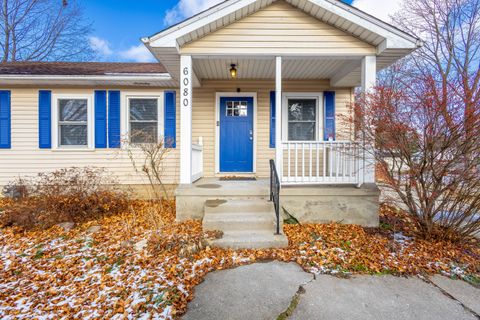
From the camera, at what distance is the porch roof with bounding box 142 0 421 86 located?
4145 mm

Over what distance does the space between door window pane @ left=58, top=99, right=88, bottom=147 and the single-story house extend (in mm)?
25

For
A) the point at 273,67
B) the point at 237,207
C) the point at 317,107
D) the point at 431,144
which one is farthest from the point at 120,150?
the point at 431,144

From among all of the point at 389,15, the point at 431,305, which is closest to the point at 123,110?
the point at 431,305

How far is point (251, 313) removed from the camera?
7.20ft

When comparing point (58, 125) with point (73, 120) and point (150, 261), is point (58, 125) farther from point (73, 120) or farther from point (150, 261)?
point (150, 261)

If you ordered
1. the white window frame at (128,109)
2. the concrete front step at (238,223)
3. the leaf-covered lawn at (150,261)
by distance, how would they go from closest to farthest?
1. the leaf-covered lawn at (150,261)
2. the concrete front step at (238,223)
3. the white window frame at (128,109)

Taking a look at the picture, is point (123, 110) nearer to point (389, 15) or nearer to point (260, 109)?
point (260, 109)

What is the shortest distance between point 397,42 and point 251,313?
4.67 meters

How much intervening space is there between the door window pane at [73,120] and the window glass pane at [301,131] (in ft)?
17.2

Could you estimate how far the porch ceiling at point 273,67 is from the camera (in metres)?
5.01

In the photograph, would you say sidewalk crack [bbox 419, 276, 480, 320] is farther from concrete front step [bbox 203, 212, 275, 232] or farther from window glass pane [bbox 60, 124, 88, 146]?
window glass pane [bbox 60, 124, 88, 146]

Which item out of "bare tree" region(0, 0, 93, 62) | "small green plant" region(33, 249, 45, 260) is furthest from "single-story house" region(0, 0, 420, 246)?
"bare tree" region(0, 0, 93, 62)

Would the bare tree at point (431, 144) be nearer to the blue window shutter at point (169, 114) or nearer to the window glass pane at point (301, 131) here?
the window glass pane at point (301, 131)

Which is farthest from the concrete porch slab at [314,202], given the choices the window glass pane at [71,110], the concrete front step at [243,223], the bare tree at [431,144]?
the window glass pane at [71,110]
